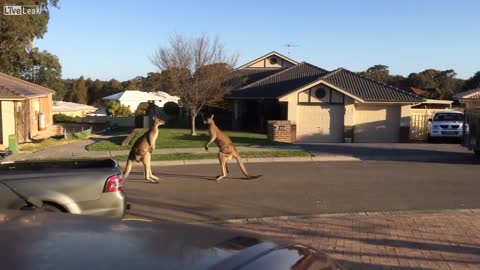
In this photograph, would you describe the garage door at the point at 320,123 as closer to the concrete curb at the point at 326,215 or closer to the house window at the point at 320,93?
the house window at the point at 320,93

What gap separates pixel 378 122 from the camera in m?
33.4

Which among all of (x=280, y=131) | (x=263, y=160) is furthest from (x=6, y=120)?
(x=263, y=160)

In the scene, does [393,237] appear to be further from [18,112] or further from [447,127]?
[18,112]

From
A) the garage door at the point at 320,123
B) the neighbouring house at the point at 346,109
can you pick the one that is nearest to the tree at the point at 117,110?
the neighbouring house at the point at 346,109

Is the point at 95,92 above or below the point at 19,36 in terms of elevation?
below

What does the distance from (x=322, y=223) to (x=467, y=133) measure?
1222 centimetres

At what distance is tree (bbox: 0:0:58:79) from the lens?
36.6 metres

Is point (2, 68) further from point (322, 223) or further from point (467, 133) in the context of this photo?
point (322, 223)

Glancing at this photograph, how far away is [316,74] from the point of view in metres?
39.1

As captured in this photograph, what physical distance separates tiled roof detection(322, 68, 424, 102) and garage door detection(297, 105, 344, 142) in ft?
5.04

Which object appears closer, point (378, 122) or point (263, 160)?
point (263, 160)

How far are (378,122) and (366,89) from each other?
7.34 ft

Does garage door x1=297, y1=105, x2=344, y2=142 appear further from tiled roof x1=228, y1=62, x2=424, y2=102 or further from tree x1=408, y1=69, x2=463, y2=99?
tree x1=408, y1=69, x2=463, y2=99

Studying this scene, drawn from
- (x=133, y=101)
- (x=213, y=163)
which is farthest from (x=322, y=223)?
(x=133, y=101)
